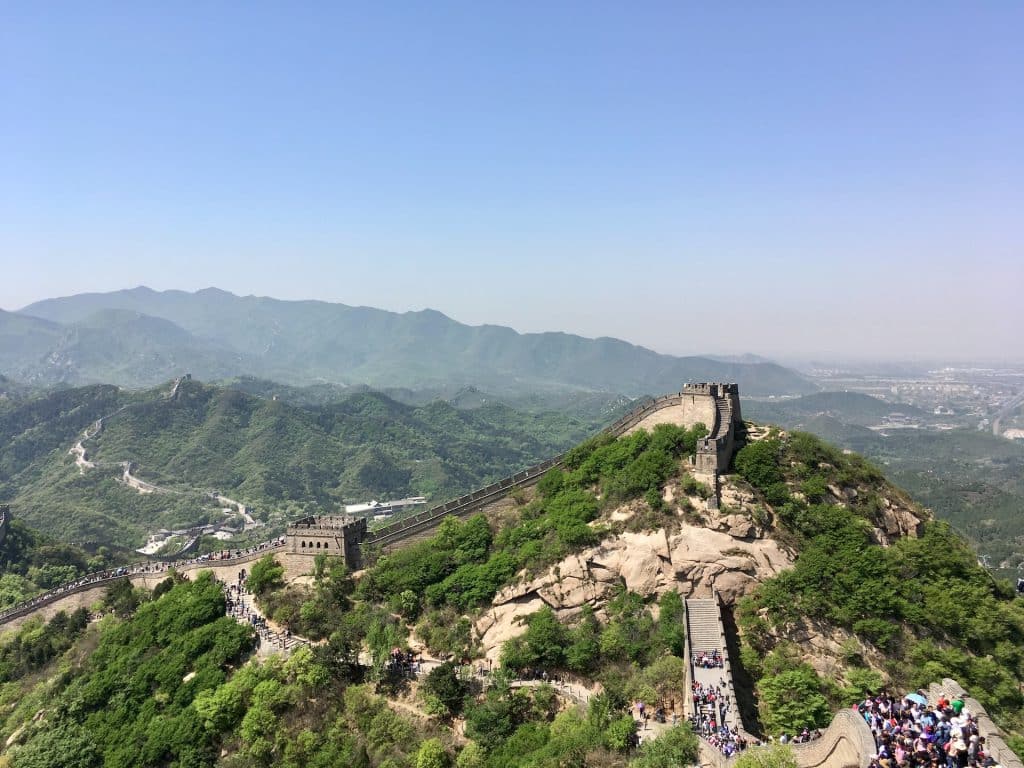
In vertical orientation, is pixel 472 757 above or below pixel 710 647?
below

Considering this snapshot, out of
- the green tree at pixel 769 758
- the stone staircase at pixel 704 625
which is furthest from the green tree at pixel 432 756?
the green tree at pixel 769 758

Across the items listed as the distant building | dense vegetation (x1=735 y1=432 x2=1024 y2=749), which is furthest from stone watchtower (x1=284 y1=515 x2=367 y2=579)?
the distant building

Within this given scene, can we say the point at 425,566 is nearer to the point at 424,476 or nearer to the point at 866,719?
the point at 866,719

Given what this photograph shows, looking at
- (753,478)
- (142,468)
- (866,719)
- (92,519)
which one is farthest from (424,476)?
(866,719)

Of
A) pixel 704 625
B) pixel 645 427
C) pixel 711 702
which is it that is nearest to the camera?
pixel 711 702

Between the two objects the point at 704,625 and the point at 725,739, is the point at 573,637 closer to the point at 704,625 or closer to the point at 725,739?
the point at 704,625

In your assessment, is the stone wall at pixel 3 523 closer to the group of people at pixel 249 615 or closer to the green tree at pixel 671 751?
the group of people at pixel 249 615

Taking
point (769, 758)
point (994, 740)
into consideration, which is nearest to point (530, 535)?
point (769, 758)

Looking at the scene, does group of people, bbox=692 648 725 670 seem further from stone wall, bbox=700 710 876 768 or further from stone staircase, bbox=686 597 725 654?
stone wall, bbox=700 710 876 768
